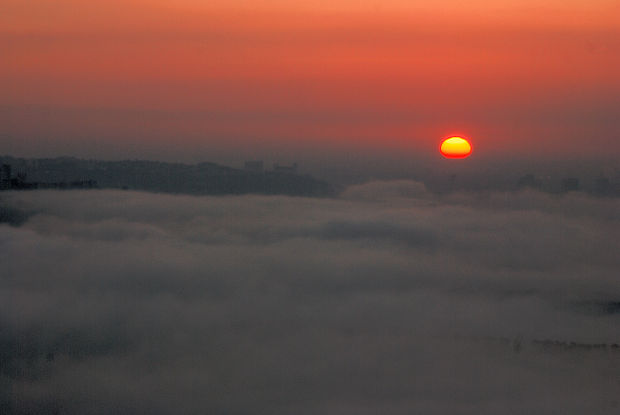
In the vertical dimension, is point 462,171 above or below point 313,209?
above

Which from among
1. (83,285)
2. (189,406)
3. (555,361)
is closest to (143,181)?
(83,285)

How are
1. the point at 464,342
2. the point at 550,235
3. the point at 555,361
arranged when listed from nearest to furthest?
1. the point at 555,361
2. the point at 464,342
3. the point at 550,235

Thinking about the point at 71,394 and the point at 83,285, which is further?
the point at 83,285

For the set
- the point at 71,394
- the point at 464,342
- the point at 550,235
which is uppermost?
the point at 550,235

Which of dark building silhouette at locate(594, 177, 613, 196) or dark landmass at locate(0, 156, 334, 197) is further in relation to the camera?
dark building silhouette at locate(594, 177, 613, 196)

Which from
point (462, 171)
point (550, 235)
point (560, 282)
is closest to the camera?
point (560, 282)

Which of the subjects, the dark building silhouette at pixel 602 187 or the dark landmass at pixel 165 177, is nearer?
the dark landmass at pixel 165 177

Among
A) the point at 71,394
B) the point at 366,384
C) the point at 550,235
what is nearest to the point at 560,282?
the point at 550,235

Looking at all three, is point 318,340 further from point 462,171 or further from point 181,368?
point 462,171
